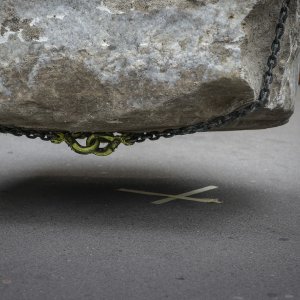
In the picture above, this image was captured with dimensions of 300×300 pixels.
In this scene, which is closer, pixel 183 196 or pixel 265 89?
pixel 265 89

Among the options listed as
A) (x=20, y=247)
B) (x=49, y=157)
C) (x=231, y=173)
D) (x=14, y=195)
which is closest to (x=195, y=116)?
(x=20, y=247)

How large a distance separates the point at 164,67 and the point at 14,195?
1163 mm

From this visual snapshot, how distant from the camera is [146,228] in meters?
2.89

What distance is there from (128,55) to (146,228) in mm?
705

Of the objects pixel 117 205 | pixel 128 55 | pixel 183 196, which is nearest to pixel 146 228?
pixel 117 205

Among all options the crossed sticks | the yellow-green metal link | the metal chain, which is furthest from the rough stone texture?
the crossed sticks

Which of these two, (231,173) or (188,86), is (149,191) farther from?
(188,86)

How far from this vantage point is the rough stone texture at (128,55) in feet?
8.50

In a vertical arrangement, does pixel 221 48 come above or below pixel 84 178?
above

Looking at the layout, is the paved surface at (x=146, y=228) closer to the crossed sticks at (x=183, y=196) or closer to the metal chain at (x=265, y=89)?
the crossed sticks at (x=183, y=196)

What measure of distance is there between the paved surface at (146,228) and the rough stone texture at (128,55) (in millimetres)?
484

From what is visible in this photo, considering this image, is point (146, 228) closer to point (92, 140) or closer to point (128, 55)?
point (92, 140)

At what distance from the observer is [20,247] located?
2.67 m

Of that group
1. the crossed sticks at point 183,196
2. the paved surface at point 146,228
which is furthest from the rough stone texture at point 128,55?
the crossed sticks at point 183,196
